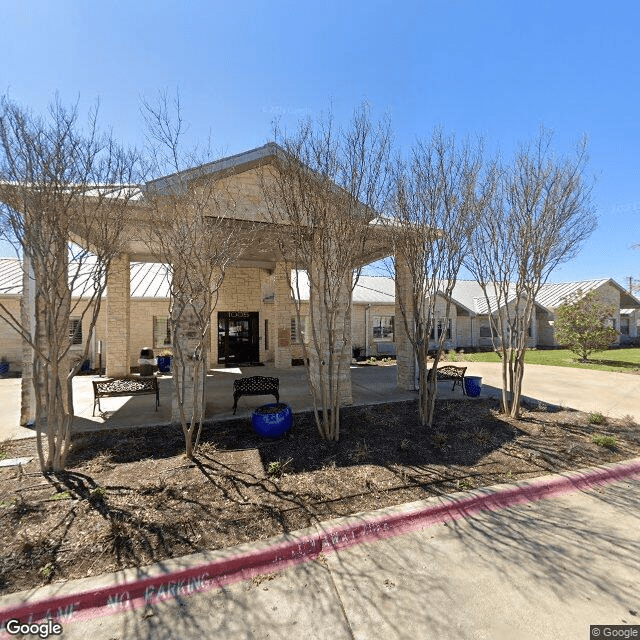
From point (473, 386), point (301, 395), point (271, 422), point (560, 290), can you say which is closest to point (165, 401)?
point (301, 395)

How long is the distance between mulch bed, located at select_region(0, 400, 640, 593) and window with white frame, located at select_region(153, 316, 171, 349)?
32.1 ft

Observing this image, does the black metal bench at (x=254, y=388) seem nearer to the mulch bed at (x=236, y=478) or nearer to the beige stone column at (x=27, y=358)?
the mulch bed at (x=236, y=478)

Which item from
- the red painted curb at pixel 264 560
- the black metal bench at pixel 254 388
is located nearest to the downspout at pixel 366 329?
the black metal bench at pixel 254 388

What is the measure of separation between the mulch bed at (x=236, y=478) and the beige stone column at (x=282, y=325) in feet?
25.6

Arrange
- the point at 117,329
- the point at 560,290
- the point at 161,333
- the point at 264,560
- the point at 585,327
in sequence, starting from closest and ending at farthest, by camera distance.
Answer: the point at 264,560, the point at 117,329, the point at 161,333, the point at 585,327, the point at 560,290

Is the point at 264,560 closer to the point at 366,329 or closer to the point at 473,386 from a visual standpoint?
the point at 473,386

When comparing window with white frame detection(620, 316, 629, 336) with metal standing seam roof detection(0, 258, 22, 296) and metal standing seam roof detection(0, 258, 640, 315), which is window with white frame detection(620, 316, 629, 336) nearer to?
metal standing seam roof detection(0, 258, 640, 315)

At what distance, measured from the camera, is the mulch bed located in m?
3.15

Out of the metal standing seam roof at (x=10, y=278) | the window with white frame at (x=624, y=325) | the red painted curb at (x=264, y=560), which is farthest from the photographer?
the window with white frame at (x=624, y=325)

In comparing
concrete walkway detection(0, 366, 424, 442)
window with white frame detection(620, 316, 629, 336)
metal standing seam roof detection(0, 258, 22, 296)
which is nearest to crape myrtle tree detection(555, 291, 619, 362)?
concrete walkway detection(0, 366, 424, 442)

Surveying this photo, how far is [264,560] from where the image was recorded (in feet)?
9.84

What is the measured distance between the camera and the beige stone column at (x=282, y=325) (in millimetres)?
14578

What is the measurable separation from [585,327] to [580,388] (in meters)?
9.36

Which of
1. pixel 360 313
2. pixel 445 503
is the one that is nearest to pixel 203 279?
pixel 445 503
